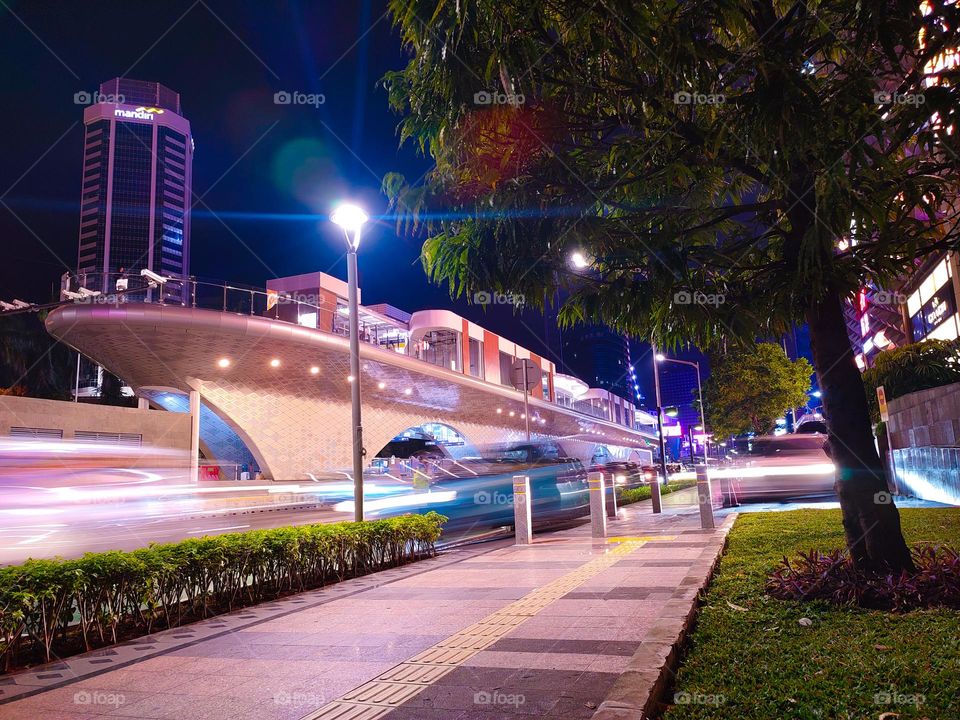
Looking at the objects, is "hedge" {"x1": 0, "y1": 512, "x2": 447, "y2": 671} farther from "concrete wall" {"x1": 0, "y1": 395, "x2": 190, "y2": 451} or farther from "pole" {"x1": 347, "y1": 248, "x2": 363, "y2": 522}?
"concrete wall" {"x1": 0, "y1": 395, "x2": 190, "y2": 451}

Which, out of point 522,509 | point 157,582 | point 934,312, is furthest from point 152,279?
point 934,312

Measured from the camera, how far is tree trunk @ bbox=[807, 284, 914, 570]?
19.4 feet

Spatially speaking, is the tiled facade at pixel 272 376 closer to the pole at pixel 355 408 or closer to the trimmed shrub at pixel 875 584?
the pole at pixel 355 408

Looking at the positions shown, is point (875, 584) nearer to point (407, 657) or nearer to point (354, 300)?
point (407, 657)

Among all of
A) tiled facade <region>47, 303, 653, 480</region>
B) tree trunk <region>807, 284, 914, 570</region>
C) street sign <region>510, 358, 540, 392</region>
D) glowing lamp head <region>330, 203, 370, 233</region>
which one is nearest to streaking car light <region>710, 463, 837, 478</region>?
tiled facade <region>47, 303, 653, 480</region>

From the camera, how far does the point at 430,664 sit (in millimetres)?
4914

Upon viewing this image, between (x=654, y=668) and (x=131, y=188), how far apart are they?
113934 mm

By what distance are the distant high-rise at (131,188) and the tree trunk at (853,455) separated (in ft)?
335

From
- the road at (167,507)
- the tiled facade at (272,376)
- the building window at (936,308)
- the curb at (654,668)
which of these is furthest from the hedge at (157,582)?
the building window at (936,308)

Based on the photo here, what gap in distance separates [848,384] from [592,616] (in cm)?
327

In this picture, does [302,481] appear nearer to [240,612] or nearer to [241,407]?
[241,407]

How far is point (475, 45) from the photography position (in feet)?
15.4

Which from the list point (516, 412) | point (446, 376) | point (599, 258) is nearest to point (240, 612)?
point (599, 258)

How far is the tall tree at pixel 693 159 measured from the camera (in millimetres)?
4676
